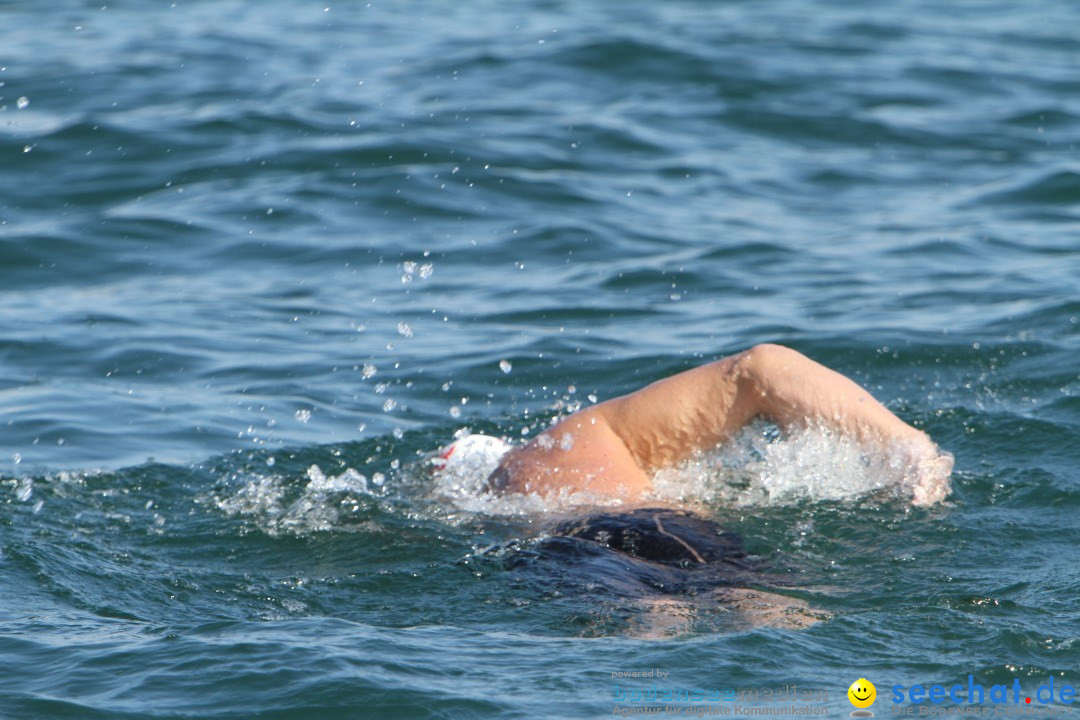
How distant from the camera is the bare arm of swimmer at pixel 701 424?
5566 mm

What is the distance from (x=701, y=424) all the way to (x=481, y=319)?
4.25m

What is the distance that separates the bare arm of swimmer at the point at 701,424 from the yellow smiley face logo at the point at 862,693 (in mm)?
1359

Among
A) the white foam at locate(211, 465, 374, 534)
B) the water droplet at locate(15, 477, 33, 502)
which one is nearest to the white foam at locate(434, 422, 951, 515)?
the white foam at locate(211, 465, 374, 534)

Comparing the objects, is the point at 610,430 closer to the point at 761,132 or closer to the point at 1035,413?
the point at 1035,413

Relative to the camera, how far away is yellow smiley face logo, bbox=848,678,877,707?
4.31 meters

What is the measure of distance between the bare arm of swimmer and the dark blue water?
0.24 m

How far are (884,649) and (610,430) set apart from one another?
1540mm

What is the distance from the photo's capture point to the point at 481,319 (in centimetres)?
982

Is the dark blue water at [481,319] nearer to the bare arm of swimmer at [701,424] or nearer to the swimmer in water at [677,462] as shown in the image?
the swimmer in water at [677,462]

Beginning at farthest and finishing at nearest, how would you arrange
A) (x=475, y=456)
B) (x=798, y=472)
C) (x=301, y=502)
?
(x=301, y=502) < (x=475, y=456) < (x=798, y=472)

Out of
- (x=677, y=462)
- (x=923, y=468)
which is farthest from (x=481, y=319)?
(x=923, y=468)

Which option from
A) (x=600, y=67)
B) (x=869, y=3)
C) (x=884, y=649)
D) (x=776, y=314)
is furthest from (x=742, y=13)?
(x=884, y=649)

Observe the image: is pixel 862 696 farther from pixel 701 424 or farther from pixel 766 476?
pixel 766 476

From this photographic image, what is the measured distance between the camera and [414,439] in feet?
25.2
